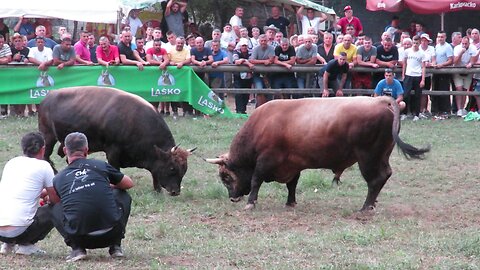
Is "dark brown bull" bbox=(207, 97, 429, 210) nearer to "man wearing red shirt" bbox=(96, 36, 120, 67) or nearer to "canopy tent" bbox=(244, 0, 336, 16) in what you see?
"man wearing red shirt" bbox=(96, 36, 120, 67)

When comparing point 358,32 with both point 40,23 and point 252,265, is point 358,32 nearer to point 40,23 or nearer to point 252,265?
point 40,23

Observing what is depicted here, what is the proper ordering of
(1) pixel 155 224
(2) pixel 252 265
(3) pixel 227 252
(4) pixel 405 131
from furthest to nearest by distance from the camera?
(4) pixel 405 131 → (1) pixel 155 224 → (3) pixel 227 252 → (2) pixel 252 265

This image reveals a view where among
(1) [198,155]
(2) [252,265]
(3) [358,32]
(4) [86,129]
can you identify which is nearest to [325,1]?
(3) [358,32]

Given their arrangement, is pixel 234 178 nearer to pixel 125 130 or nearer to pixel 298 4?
pixel 125 130

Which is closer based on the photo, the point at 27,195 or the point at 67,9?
the point at 27,195

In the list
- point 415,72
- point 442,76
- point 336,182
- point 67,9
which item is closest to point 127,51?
point 67,9

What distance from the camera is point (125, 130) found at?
37.1 ft

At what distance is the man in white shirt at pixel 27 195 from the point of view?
7641 millimetres

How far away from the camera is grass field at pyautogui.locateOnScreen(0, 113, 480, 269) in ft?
25.0

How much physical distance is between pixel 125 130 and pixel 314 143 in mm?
2380

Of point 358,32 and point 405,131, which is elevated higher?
point 358,32

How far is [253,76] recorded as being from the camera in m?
19.3

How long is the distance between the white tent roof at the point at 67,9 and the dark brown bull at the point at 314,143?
1146cm

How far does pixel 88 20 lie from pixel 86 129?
10.7 metres
